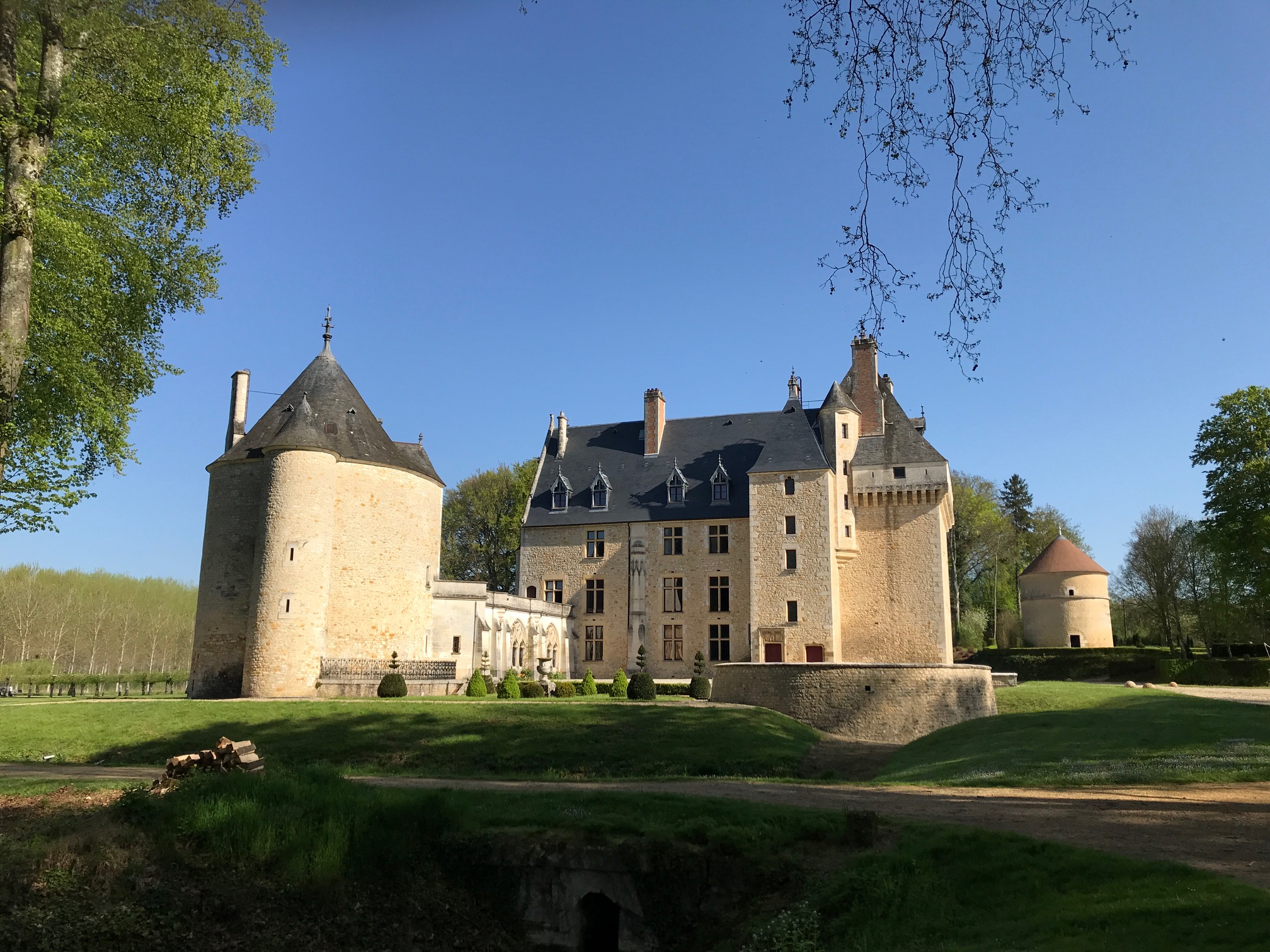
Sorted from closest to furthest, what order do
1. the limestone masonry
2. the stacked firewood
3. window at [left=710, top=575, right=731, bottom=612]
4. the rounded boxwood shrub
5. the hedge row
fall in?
the stacked firewood < the rounded boxwood shrub < the limestone masonry < the hedge row < window at [left=710, top=575, right=731, bottom=612]

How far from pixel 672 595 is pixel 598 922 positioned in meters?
28.6

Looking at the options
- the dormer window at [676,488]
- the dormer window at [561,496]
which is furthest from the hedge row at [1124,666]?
the dormer window at [561,496]

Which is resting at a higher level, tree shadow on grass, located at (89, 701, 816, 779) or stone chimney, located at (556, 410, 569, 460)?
stone chimney, located at (556, 410, 569, 460)

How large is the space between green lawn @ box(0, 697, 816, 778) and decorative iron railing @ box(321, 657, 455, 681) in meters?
4.83

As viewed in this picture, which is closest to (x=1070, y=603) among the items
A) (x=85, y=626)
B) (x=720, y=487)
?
(x=720, y=487)

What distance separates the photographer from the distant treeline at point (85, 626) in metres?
53.3

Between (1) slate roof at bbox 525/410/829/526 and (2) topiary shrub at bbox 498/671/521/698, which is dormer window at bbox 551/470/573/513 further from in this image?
(2) topiary shrub at bbox 498/671/521/698

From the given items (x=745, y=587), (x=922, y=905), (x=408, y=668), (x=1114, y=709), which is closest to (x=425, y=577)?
(x=408, y=668)

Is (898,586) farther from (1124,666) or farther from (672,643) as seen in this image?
(1124,666)

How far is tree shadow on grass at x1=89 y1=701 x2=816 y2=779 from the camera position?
17.4 metres

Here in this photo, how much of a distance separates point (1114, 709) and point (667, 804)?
1547cm

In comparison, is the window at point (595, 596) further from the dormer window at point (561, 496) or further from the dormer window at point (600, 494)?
the dormer window at point (561, 496)

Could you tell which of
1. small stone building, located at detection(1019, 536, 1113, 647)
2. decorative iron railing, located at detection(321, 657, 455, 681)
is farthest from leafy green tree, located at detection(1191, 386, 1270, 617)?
decorative iron railing, located at detection(321, 657, 455, 681)

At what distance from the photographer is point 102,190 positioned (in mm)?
14414
